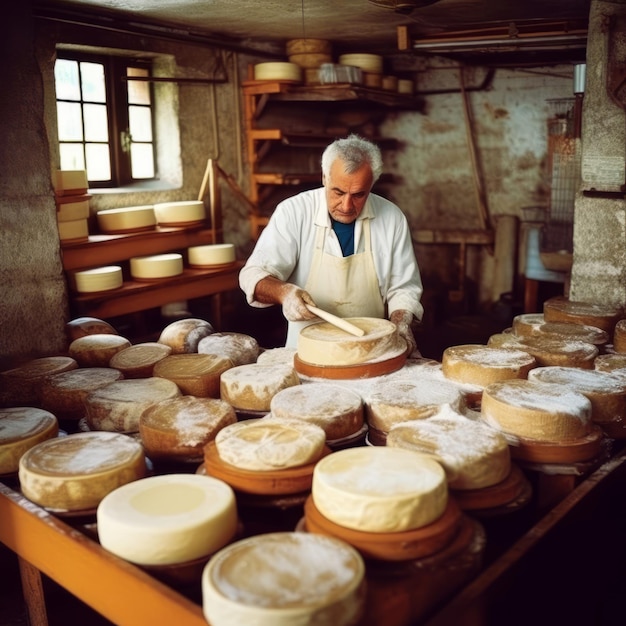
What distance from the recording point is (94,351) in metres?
3.16

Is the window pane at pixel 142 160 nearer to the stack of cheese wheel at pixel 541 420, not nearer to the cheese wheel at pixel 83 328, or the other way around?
the cheese wheel at pixel 83 328

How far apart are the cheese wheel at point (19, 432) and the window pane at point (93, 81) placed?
174 inches

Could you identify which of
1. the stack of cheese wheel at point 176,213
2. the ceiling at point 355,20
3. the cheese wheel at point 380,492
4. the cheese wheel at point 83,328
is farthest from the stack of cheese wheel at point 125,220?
the cheese wheel at point 380,492

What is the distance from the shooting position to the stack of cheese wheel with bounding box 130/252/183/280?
5.78 metres

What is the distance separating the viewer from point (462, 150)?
844 centimetres

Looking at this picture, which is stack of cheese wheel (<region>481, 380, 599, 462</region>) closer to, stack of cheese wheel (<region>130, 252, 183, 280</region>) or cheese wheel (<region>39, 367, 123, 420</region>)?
cheese wheel (<region>39, 367, 123, 420</region>)

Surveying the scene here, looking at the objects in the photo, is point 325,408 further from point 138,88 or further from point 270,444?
point 138,88

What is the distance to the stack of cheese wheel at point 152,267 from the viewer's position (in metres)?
5.78

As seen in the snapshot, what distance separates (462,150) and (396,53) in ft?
4.63

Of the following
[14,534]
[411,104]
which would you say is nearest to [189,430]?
[14,534]

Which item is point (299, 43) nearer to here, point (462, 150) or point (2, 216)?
point (462, 150)

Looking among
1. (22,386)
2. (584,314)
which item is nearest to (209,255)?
(22,386)

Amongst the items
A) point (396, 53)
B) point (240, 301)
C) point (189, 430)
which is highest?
point (396, 53)

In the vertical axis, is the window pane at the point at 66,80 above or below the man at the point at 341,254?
above
